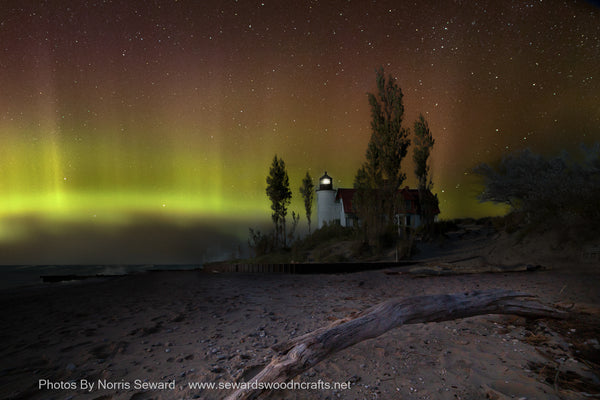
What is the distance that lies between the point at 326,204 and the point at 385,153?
16.6 metres

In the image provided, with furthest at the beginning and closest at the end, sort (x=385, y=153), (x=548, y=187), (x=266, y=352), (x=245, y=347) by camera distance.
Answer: (x=385, y=153), (x=548, y=187), (x=245, y=347), (x=266, y=352)

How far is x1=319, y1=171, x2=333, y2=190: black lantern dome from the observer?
3676 centimetres

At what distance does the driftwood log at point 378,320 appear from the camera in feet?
7.62

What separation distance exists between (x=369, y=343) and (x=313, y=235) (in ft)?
77.3

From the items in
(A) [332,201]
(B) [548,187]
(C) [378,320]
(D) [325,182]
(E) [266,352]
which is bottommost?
(E) [266,352]

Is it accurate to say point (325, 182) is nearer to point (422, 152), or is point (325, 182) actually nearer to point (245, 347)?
point (422, 152)

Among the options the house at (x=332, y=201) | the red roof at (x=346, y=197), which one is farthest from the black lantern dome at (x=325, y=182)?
the red roof at (x=346, y=197)

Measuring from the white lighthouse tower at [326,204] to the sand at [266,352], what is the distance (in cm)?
2933

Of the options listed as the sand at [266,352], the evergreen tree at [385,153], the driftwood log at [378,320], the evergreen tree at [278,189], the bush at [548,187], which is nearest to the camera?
the driftwood log at [378,320]

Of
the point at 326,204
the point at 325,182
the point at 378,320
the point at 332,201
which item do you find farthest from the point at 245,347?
the point at 325,182

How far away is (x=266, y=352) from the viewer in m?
3.32

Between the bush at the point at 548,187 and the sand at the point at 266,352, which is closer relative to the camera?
the sand at the point at 266,352

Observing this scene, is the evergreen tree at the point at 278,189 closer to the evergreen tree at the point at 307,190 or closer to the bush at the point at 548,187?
the evergreen tree at the point at 307,190

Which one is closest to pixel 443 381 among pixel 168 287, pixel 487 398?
pixel 487 398
